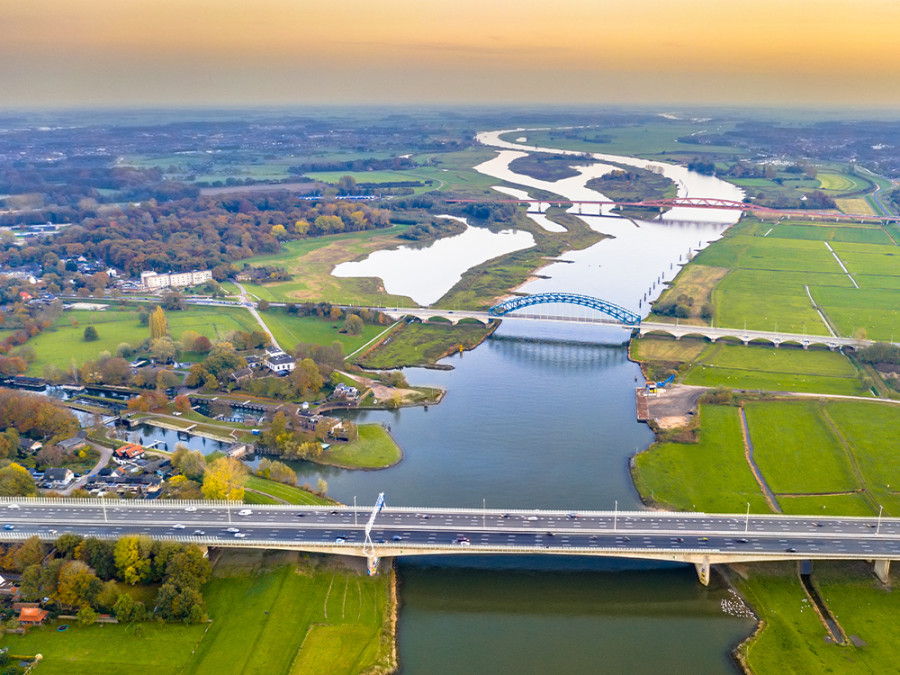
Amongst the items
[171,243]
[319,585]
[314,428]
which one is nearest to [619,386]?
[314,428]

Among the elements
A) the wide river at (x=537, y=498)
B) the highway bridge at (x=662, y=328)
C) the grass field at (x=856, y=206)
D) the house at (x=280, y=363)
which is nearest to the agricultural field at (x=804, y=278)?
the highway bridge at (x=662, y=328)

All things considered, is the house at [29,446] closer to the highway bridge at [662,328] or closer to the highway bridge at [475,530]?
the highway bridge at [475,530]

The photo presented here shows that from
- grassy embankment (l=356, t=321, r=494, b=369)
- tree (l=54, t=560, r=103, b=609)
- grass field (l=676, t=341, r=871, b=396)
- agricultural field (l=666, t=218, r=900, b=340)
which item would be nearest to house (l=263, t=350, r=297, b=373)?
grassy embankment (l=356, t=321, r=494, b=369)

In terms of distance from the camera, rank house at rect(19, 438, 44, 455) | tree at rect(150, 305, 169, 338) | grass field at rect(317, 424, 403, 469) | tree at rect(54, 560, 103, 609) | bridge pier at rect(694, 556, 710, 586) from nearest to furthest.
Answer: tree at rect(54, 560, 103, 609)
bridge pier at rect(694, 556, 710, 586)
house at rect(19, 438, 44, 455)
grass field at rect(317, 424, 403, 469)
tree at rect(150, 305, 169, 338)

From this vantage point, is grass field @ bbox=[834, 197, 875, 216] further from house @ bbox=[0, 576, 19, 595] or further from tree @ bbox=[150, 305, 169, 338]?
house @ bbox=[0, 576, 19, 595]

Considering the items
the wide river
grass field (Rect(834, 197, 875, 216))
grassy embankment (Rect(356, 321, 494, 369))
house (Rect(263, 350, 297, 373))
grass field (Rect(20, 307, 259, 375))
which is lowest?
the wide river

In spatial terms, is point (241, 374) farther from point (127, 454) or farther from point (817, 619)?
point (817, 619)
